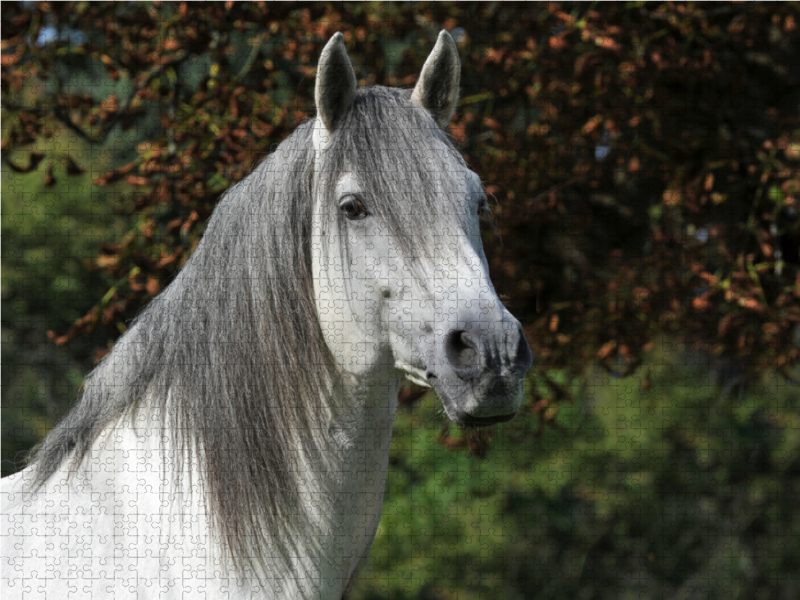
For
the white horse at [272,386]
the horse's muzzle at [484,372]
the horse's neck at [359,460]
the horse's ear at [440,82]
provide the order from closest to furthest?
the horse's muzzle at [484,372]
the white horse at [272,386]
the horse's neck at [359,460]
the horse's ear at [440,82]

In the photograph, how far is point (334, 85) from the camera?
5.38 ft

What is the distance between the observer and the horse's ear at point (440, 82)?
1787 mm

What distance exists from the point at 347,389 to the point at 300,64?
8.00 ft

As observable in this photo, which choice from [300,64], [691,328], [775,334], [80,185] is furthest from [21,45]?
[775,334]

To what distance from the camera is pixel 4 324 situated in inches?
232

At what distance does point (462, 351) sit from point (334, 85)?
67 centimetres

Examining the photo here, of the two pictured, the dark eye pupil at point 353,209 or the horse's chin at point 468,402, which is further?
the dark eye pupil at point 353,209

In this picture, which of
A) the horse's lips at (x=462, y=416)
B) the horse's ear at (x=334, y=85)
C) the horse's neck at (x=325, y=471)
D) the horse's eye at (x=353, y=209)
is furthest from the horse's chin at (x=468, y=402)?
→ the horse's ear at (x=334, y=85)

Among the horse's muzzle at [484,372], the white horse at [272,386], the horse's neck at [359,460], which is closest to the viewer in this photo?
the horse's muzzle at [484,372]

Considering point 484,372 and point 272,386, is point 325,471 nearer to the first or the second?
point 272,386

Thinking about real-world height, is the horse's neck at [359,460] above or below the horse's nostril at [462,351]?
below

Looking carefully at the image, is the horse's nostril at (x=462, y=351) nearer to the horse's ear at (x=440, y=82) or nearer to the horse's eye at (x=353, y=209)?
the horse's eye at (x=353, y=209)

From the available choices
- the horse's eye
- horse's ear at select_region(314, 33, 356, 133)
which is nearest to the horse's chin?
the horse's eye
